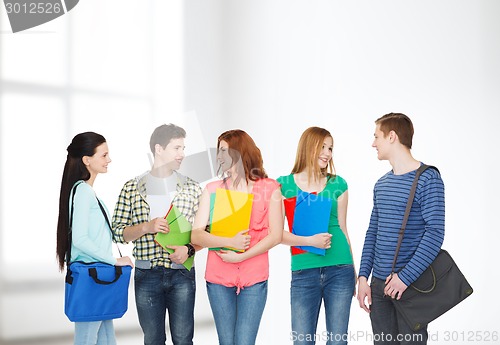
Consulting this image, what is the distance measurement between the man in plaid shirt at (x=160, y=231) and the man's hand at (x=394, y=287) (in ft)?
2.80

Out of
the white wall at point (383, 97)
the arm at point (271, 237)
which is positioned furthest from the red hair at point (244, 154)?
the white wall at point (383, 97)

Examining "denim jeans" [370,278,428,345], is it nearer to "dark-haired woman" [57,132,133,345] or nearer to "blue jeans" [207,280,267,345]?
"blue jeans" [207,280,267,345]

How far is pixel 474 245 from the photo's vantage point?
4.43 m

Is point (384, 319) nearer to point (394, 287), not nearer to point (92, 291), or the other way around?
point (394, 287)

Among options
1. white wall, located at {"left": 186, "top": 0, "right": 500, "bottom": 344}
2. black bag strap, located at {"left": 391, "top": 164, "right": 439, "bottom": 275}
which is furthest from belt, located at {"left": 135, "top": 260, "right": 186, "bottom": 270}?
white wall, located at {"left": 186, "top": 0, "right": 500, "bottom": 344}

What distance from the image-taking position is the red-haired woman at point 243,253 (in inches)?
104

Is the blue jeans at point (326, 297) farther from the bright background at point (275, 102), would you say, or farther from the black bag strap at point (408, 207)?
the bright background at point (275, 102)

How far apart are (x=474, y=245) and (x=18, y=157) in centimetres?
321

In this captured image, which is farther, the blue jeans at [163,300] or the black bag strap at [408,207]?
the blue jeans at [163,300]

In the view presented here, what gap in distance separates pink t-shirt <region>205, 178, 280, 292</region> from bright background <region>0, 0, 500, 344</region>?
6.83 ft

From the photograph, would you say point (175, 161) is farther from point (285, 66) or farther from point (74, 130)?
point (285, 66)

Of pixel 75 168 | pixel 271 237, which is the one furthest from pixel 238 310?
pixel 75 168

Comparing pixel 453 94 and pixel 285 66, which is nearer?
pixel 453 94

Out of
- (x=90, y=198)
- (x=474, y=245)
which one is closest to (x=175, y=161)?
(x=90, y=198)
